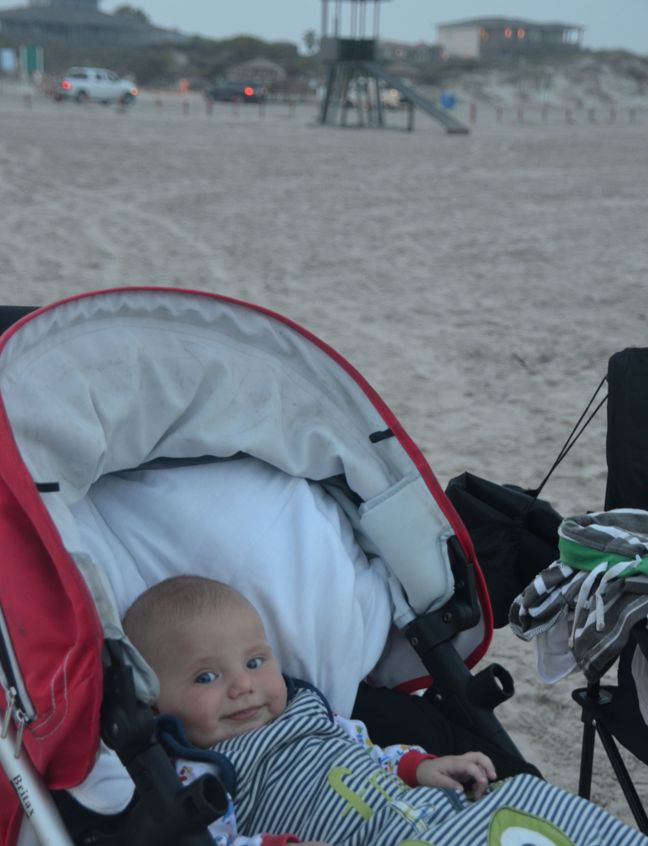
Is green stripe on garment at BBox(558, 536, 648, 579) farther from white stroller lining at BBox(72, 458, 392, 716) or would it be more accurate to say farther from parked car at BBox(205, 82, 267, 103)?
parked car at BBox(205, 82, 267, 103)

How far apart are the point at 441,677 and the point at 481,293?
595 cm

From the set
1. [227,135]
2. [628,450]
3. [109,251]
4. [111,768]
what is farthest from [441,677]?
[227,135]

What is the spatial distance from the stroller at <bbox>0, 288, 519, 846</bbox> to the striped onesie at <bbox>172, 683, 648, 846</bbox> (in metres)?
0.27

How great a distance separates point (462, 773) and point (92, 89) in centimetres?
3324

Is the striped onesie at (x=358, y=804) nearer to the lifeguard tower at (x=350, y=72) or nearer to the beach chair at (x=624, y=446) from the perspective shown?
the beach chair at (x=624, y=446)

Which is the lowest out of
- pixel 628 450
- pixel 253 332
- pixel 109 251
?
pixel 109 251

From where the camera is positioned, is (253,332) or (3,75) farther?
(3,75)

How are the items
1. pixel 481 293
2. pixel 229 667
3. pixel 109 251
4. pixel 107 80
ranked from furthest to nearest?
pixel 107 80 → pixel 109 251 → pixel 481 293 → pixel 229 667

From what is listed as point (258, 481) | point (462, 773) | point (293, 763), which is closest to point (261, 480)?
point (258, 481)

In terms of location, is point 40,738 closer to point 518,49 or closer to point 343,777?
point 343,777

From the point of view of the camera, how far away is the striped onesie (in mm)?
1795

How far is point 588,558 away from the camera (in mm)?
2172

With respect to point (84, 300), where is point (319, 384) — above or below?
below

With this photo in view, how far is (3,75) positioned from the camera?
49.7m
